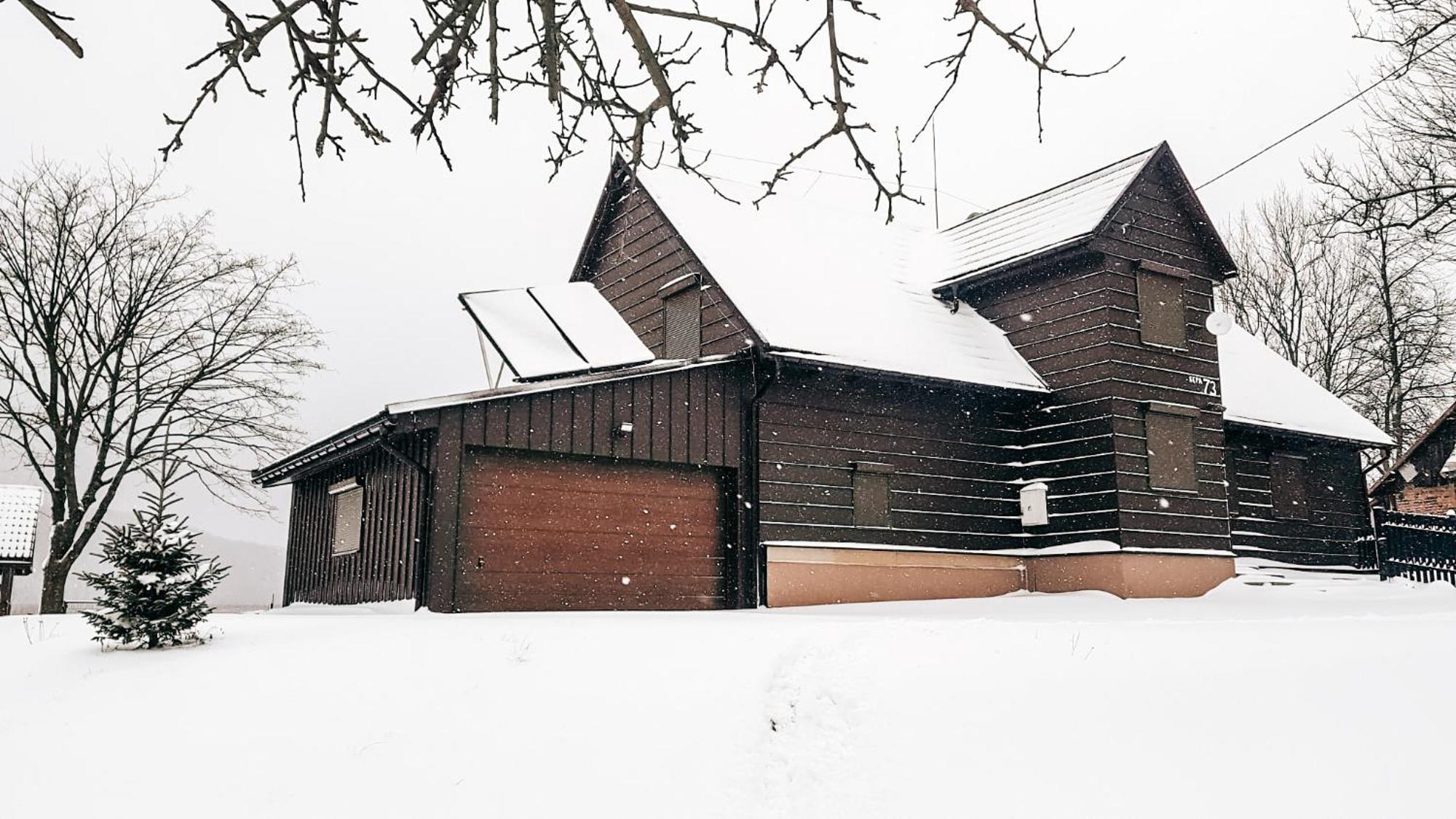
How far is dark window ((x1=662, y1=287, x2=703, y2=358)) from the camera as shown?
55.4 ft

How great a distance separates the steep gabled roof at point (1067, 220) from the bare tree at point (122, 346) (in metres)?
14.0

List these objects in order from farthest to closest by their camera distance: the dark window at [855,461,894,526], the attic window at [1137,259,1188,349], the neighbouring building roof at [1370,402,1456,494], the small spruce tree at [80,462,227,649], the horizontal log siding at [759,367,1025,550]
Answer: the neighbouring building roof at [1370,402,1456,494] → the attic window at [1137,259,1188,349] → the dark window at [855,461,894,526] → the horizontal log siding at [759,367,1025,550] → the small spruce tree at [80,462,227,649]

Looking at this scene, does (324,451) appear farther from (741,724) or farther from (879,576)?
(741,724)

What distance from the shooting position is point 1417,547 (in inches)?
790

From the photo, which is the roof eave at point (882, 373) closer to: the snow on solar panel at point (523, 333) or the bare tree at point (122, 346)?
the snow on solar panel at point (523, 333)

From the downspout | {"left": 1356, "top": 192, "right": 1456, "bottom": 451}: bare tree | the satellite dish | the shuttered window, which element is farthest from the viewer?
{"left": 1356, "top": 192, "right": 1456, "bottom": 451}: bare tree

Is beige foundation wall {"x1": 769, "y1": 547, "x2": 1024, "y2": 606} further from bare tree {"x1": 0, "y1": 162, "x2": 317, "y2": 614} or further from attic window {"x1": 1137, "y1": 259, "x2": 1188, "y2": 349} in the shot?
bare tree {"x1": 0, "y1": 162, "x2": 317, "y2": 614}

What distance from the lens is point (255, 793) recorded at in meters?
6.47

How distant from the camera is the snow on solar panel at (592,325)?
53.3ft

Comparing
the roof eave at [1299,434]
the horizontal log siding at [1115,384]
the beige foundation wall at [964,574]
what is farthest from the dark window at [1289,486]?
the beige foundation wall at [964,574]

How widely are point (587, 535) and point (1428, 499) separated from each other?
72.7ft

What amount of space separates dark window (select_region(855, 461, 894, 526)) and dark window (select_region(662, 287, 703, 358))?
3.19m

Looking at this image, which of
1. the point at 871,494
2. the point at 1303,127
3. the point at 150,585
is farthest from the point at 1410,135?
the point at 150,585

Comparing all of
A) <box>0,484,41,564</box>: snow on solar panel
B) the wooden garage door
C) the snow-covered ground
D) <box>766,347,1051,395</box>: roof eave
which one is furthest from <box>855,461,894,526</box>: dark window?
<box>0,484,41,564</box>: snow on solar panel
